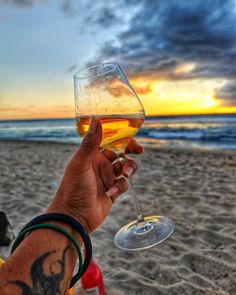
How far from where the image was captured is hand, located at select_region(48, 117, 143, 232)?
1.36 m

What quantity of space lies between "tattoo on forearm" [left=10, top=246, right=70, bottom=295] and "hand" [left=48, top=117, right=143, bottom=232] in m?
0.25

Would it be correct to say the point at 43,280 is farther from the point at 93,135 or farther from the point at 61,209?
the point at 93,135

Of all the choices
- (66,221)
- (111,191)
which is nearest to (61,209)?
(66,221)

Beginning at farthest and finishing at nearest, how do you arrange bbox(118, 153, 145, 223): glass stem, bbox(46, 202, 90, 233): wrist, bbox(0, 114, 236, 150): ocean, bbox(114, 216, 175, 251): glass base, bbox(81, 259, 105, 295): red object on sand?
1. bbox(0, 114, 236, 150): ocean
2. bbox(81, 259, 105, 295): red object on sand
3. bbox(114, 216, 175, 251): glass base
4. bbox(118, 153, 145, 223): glass stem
5. bbox(46, 202, 90, 233): wrist

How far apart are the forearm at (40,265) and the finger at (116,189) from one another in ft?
1.24

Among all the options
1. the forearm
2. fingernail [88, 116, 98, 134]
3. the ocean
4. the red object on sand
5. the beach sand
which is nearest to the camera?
the forearm

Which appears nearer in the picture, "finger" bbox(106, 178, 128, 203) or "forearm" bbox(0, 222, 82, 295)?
"forearm" bbox(0, 222, 82, 295)

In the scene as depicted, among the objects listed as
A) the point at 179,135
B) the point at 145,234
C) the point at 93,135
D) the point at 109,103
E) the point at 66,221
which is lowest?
the point at 179,135

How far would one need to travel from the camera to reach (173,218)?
4102 mm

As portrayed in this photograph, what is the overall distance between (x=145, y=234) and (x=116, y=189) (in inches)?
12.4

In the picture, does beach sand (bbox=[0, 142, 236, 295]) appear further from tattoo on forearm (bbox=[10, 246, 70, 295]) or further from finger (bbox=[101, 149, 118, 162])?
tattoo on forearm (bbox=[10, 246, 70, 295])

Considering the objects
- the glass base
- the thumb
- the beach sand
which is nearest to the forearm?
the thumb

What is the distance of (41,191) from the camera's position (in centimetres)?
564

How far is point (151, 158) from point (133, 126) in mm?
7667
